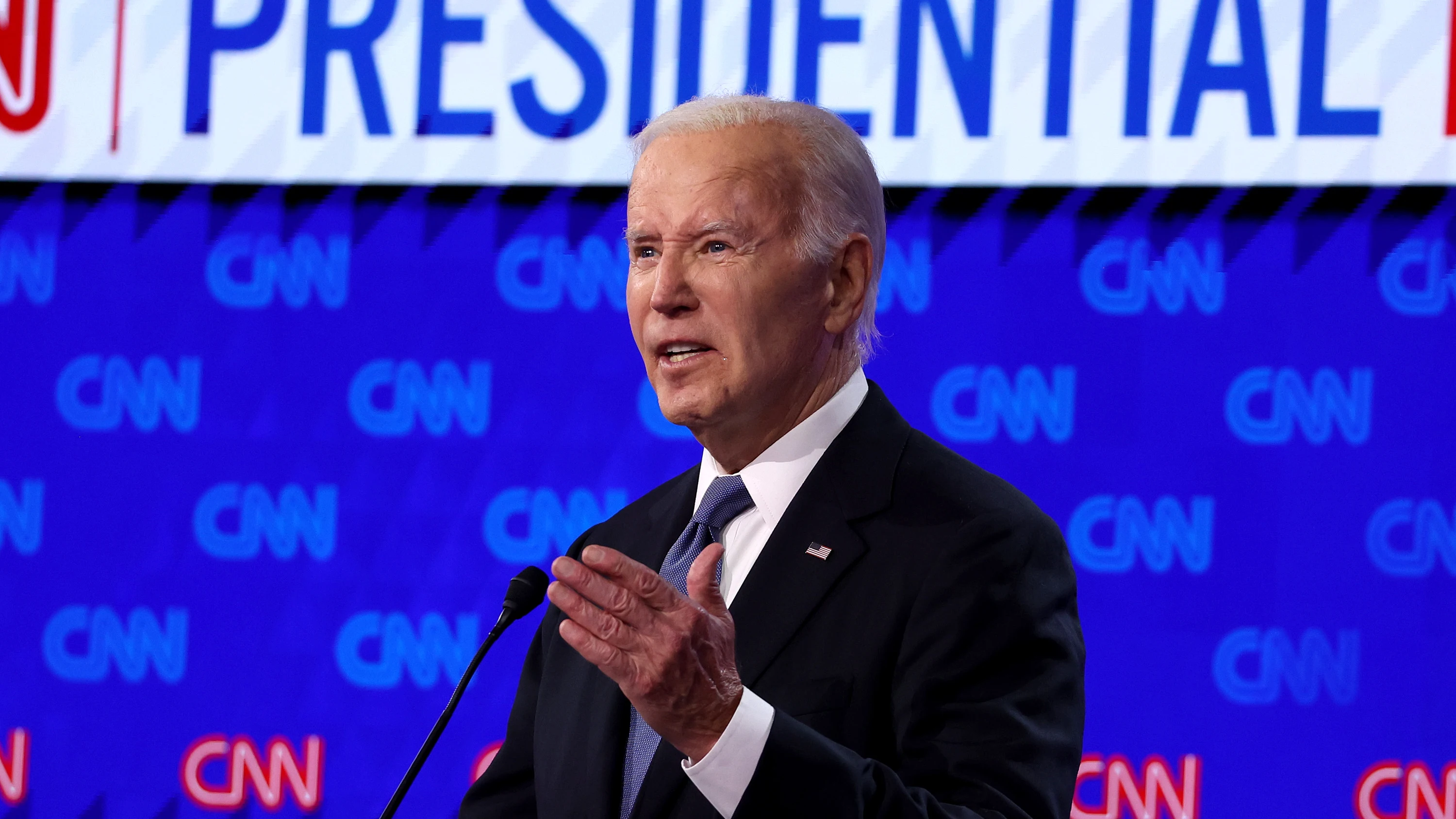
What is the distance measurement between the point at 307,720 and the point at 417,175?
1.16 metres

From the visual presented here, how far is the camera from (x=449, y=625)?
277 cm

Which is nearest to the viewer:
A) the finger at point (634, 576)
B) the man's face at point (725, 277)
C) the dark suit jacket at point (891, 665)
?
the finger at point (634, 576)

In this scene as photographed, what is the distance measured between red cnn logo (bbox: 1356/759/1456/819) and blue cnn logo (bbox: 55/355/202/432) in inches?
96.6

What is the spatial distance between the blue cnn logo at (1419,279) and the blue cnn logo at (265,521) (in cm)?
214

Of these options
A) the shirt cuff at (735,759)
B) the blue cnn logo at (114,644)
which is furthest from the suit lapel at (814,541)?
the blue cnn logo at (114,644)

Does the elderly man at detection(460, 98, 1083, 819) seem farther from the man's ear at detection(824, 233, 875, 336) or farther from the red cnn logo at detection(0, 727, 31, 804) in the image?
the red cnn logo at detection(0, 727, 31, 804)

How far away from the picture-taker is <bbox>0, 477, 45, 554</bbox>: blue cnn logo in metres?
2.90

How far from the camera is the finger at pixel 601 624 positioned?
106cm

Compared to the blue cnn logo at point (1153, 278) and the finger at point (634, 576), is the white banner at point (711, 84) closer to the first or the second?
the blue cnn logo at point (1153, 278)

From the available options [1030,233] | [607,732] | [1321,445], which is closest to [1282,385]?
[1321,445]

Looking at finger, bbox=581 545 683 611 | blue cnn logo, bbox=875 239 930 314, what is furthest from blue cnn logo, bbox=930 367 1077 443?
finger, bbox=581 545 683 611

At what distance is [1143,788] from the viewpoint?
2566 millimetres

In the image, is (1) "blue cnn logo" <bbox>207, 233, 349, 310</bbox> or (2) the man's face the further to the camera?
(1) "blue cnn logo" <bbox>207, 233, 349, 310</bbox>

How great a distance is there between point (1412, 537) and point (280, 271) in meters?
2.33
